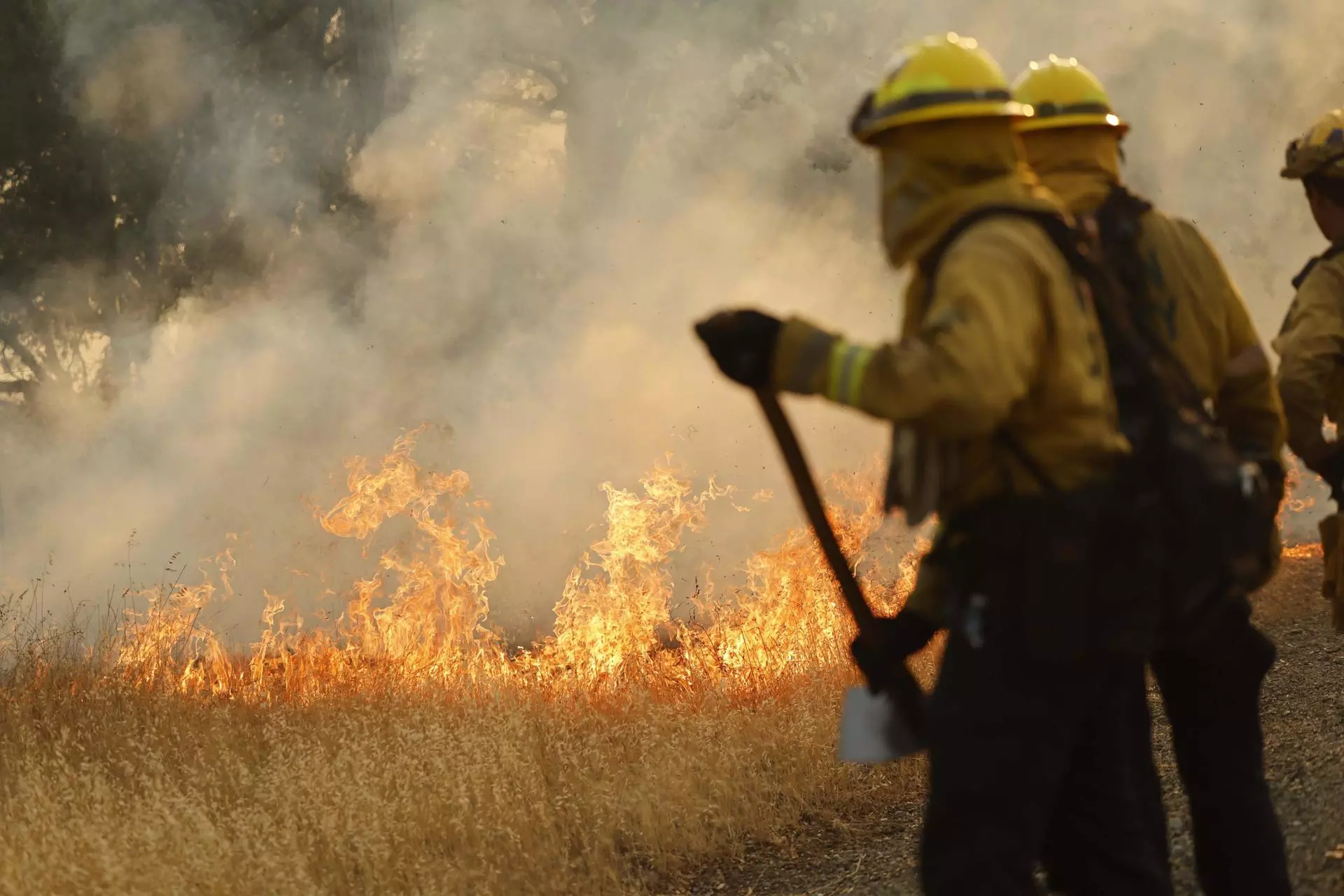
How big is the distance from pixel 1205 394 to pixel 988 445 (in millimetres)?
584

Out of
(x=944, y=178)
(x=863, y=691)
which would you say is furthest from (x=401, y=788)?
(x=944, y=178)

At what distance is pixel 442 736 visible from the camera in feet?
16.1

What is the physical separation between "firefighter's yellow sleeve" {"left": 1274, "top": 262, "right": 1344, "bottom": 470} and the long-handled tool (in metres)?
1.36

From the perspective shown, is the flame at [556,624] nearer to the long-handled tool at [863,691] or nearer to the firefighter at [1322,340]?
the firefighter at [1322,340]

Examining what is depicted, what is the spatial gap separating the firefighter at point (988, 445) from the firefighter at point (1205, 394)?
1.47 ft

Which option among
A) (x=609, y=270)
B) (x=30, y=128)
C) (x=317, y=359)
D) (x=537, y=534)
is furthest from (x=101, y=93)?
(x=537, y=534)

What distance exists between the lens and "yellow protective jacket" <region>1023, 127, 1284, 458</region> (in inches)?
97.3

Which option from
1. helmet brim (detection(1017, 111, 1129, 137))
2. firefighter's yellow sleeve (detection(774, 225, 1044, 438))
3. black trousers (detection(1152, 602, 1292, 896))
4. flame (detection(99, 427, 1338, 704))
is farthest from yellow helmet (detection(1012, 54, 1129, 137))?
flame (detection(99, 427, 1338, 704))

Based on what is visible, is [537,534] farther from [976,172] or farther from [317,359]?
[976,172]

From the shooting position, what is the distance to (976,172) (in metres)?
2.11

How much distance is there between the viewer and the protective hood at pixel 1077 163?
258cm

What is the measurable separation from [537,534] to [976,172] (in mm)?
8635

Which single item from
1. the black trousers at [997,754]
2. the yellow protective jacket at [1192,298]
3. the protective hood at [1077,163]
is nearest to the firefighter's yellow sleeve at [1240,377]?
the yellow protective jacket at [1192,298]

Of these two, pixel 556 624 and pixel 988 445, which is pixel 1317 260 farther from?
pixel 556 624
